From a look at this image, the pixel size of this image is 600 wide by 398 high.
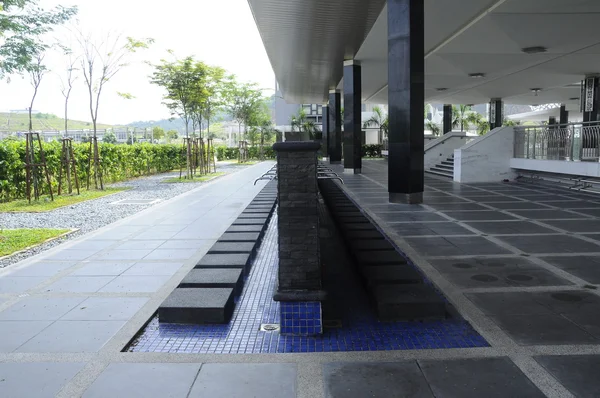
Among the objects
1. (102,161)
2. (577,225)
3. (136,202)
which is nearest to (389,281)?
(577,225)

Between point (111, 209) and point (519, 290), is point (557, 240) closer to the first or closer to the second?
point (519, 290)

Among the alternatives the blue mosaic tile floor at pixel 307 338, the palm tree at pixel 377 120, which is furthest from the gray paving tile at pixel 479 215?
the palm tree at pixel 377 120

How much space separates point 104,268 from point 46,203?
8220 millimetres

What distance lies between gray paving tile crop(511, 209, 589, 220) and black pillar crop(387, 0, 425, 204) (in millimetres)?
2518

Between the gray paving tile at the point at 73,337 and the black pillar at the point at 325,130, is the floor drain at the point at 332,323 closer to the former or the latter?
the gray paving tile at the point at 73,337

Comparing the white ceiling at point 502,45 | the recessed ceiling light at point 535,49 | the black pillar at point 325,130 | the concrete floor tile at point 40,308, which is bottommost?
the concrete floor tile at point 40,308

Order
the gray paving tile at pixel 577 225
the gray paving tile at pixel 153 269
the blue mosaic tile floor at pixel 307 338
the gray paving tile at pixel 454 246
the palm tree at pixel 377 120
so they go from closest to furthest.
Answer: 1. the blue mosaic tile floor at pixel 307 338
2. the gray paving tile at pixel 153 269
3. the gray paving tile at pixel 454 246
4. the gray paving tile at pixel 577 225
5. the palm tree at pixel 377 120

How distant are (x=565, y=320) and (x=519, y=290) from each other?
865 millimetres

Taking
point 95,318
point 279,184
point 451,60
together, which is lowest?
point 95,318

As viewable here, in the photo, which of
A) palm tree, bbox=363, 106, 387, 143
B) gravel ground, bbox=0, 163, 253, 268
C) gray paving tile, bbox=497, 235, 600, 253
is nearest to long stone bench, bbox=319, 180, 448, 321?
gray paving tile, bbox=497, 235, 600, 253

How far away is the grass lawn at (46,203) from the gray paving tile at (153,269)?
7.00 metres

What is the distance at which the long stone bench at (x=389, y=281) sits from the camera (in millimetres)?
4359

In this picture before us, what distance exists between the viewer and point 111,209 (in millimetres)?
12344

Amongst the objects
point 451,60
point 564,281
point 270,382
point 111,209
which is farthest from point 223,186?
point 270,382
